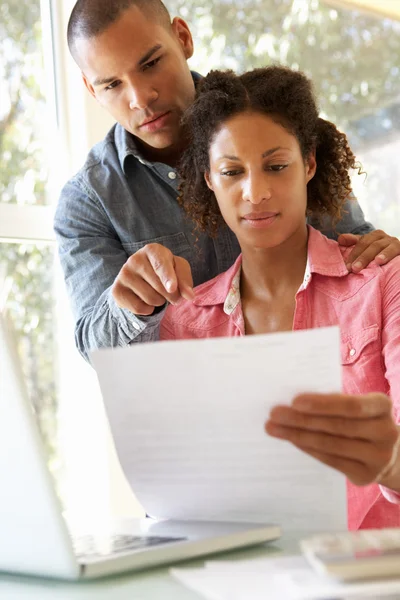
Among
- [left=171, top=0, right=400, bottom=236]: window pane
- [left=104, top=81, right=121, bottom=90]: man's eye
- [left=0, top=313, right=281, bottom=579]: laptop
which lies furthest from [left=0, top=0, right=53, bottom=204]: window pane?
[left=0, top=313, right=281, bottom=579]: laptop

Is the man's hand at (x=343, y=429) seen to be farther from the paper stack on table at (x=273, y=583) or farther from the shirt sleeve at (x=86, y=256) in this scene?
the shirt sleeve at (x=86, y=256)

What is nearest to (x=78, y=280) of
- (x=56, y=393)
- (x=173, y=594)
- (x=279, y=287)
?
(x=279, y=287)

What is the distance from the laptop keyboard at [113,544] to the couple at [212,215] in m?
0.26

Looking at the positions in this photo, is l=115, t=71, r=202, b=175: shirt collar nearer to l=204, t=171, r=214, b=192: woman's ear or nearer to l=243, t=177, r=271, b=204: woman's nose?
l=204, t=171, r=214, b=192: woman's ear

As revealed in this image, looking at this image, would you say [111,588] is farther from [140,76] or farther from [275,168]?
[140,76]

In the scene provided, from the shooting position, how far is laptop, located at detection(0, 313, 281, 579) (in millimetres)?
693

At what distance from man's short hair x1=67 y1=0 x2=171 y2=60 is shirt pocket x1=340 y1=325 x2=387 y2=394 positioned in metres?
0.88

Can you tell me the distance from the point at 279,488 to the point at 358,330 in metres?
0.60

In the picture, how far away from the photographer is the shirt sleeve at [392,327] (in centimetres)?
129

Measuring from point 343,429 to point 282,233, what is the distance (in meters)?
0.72

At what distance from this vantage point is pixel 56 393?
2.71m

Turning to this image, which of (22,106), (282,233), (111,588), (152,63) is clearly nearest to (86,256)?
(152,63)

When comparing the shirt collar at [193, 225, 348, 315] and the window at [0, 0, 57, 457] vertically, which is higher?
the window at [0, 0, 57, 457]

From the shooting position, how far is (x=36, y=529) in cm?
72
